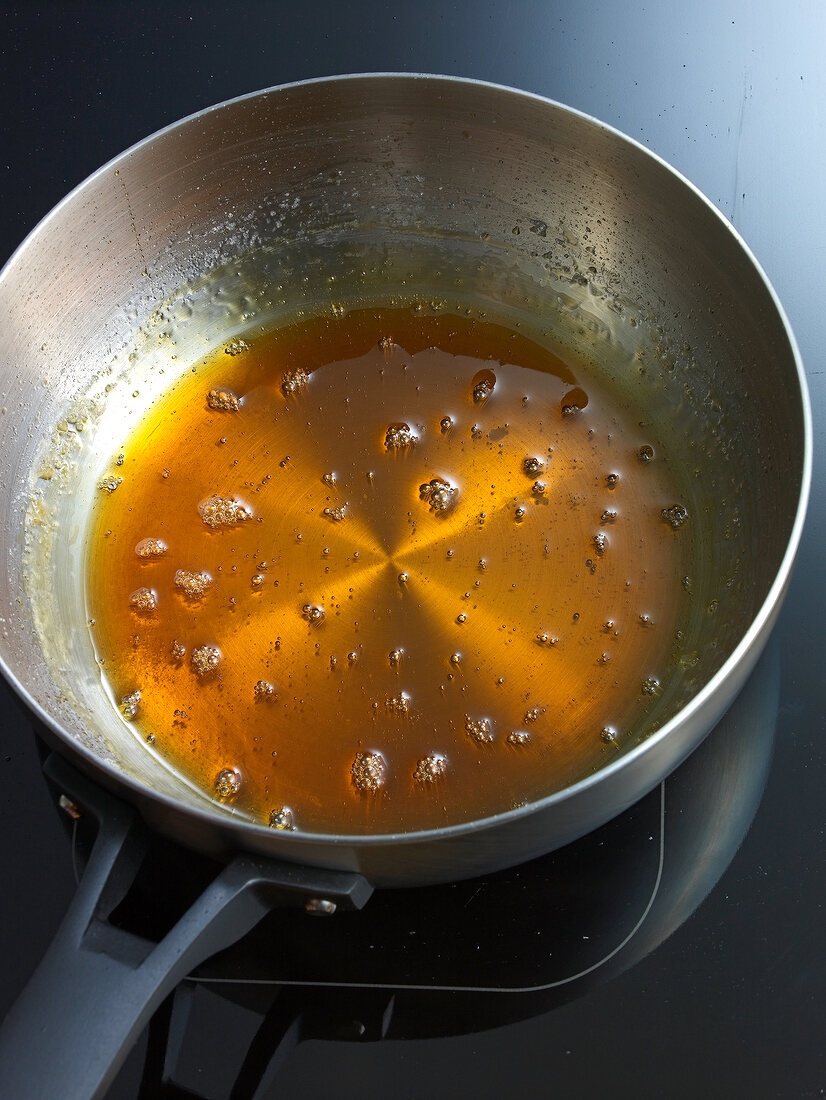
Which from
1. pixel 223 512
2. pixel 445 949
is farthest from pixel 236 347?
pixel 445 949

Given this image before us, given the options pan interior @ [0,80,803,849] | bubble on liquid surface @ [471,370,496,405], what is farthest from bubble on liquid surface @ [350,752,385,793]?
bubble on liquid surface @ [471,370,496,405]

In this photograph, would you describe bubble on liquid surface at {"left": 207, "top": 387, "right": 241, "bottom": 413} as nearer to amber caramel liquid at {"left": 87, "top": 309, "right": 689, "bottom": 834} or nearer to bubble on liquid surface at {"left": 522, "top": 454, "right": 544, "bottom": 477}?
amber caramel liquid at {"left": 87, "top": 309, "right": 689, "bottom": 834}

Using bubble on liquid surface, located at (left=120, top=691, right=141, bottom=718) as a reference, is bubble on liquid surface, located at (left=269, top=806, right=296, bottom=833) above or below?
below

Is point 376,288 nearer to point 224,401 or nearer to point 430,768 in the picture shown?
point 224,401

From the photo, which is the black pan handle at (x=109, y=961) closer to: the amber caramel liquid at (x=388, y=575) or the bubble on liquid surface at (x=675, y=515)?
the amber caramel liquid at (x=388, y=575)

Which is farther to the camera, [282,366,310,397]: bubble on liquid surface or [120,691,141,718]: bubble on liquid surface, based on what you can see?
→ [282,366,310,397]: bubble on liquid surface

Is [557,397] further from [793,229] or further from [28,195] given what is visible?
[28,195]

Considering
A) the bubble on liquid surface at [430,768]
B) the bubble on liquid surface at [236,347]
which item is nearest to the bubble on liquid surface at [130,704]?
the bubble on liquid surface at [430,768]
